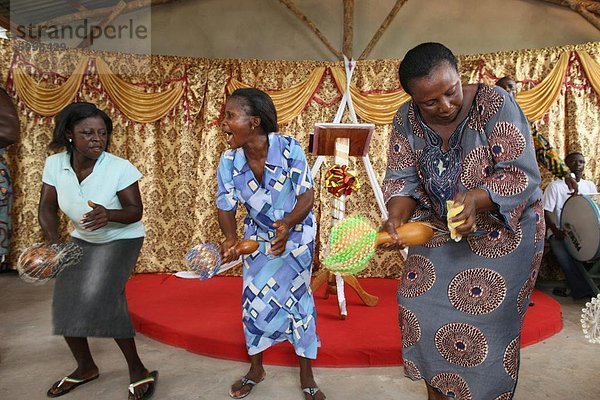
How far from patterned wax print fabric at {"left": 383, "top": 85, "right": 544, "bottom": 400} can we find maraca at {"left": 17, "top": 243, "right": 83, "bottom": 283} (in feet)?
5.79

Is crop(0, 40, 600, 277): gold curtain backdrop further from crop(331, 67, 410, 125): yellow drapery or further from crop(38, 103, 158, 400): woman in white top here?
crop(38, 103, 158, 400): woman in white top

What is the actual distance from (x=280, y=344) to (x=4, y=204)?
15.8 ft

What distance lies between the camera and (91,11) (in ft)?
22.3

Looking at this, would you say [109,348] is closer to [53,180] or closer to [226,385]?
[226,385]

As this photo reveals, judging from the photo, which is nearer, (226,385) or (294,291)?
(294,291)

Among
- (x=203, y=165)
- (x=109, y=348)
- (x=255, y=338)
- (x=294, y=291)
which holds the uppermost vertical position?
(x=203, y=165)

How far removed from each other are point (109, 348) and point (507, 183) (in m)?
3.24

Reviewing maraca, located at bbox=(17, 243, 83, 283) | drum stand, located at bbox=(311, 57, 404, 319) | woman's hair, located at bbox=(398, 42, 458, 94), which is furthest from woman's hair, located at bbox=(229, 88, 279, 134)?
drum stand, located at bbox=(311, 57, 404, 319)

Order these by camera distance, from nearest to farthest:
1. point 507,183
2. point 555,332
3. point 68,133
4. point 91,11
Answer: point 507,183, point 68,133, point 555,332, point 91,11

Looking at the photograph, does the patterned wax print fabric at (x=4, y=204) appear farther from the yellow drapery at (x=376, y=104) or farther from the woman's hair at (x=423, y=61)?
the woman's hair at (x=423, y=61)

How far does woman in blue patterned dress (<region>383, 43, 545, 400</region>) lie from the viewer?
1668mm

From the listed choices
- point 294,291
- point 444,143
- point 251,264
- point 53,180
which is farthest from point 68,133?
point 444,143

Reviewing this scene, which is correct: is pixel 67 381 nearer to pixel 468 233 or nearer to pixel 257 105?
pixel 257 105

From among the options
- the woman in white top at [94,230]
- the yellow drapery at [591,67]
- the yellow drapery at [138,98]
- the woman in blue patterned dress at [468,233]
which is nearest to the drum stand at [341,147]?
the woman in white top at [94,230]
